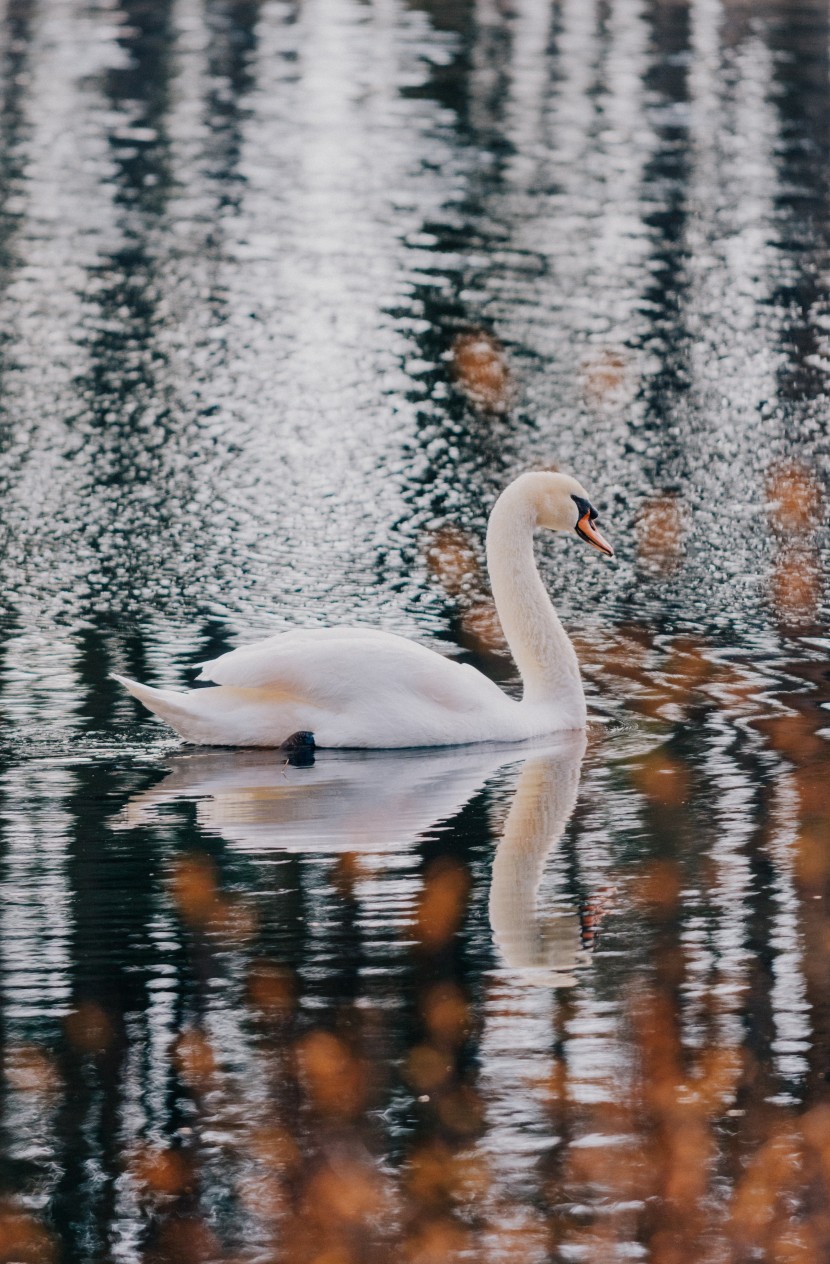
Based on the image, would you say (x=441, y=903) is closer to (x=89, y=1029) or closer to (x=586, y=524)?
(x=89, y=1029)

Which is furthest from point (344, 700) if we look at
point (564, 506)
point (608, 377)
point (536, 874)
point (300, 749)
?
point (608, 377)

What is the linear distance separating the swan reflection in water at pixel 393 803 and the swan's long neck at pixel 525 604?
0.93 ft

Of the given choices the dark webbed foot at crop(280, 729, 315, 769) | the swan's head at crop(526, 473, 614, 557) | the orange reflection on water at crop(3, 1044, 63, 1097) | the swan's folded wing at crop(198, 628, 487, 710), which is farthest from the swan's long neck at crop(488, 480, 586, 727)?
the orange reflection on water at crop(3, 1044, 63, 1097)

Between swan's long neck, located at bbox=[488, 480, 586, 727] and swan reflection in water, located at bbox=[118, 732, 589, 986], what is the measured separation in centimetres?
28

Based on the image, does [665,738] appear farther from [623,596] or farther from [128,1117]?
[128,1117]

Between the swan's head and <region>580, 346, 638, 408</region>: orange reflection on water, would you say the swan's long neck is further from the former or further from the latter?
<region>580, 346, 638, 408</region>: orange reflection on water

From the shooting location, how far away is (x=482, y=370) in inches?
656

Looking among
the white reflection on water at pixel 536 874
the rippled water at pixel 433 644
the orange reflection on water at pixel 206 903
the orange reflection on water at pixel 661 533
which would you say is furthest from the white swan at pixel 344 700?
the orange reflection on water at pixel 661 533

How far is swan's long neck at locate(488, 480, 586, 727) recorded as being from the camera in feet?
33.1

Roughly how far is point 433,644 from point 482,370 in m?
5.74

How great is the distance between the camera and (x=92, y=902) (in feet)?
25.4

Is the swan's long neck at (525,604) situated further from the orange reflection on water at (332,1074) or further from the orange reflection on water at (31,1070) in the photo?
the orange reflection on water at (31,1070)

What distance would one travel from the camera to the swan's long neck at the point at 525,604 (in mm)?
10086

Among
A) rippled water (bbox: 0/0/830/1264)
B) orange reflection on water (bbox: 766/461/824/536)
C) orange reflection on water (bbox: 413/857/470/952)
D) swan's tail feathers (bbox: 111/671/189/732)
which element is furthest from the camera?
orange reflection on water (bbox: 766/461/824/536)
